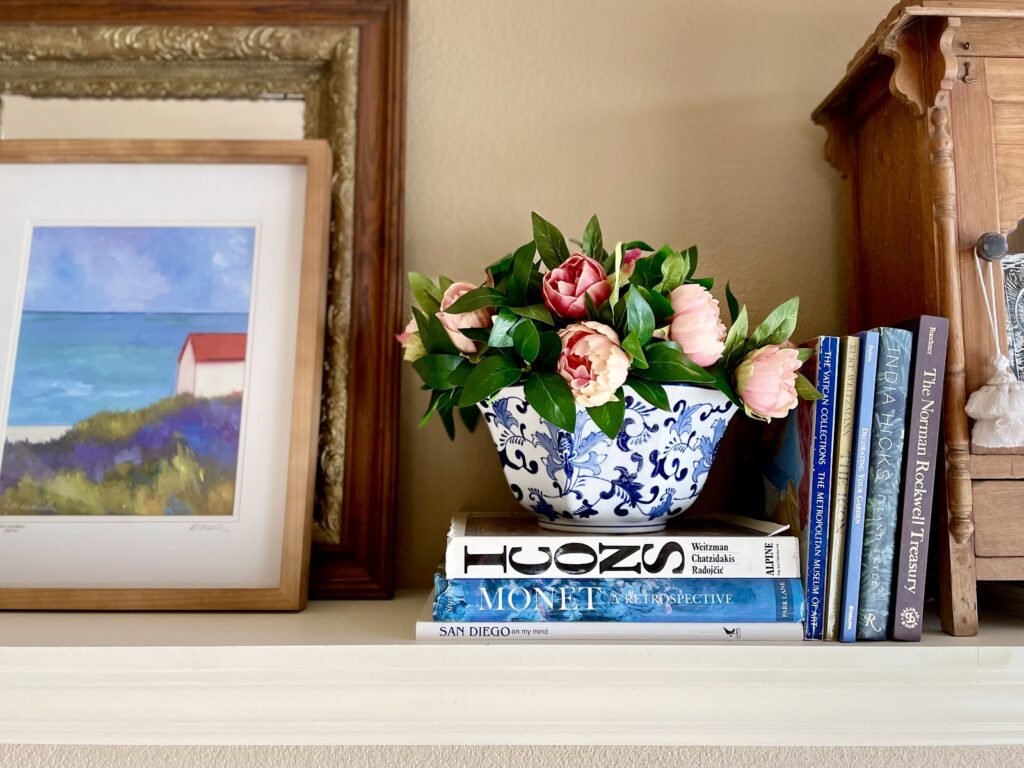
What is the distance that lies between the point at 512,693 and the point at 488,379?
235mm

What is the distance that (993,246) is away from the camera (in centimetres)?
61

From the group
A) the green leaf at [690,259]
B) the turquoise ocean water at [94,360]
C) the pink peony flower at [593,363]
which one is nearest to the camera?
the pink peony flower at [593,363]

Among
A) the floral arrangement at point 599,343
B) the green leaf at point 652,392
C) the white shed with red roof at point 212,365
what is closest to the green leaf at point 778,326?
the floral arrangement at point 599,343

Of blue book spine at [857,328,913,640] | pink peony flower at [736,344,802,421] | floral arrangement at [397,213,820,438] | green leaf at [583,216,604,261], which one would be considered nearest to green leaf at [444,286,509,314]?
floral arrangement at [397,213,820,438]

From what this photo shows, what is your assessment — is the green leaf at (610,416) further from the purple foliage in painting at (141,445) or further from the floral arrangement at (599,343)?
the purple foliage in painting at (141,445)

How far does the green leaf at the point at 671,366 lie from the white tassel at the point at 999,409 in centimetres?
22

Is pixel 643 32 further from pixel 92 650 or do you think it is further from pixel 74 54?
pixel 92 650

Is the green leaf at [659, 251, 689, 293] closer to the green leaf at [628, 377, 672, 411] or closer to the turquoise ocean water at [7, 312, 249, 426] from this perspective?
the green leaf at [628, 377, 672, 411]

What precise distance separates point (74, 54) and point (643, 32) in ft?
2.15

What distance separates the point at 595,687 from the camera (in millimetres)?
550

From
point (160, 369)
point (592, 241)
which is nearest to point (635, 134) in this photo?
point (592, 241)

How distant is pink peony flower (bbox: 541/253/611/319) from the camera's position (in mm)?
589

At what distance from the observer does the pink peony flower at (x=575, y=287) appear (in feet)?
1.93

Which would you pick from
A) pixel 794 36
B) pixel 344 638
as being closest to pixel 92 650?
pixel 344 638
